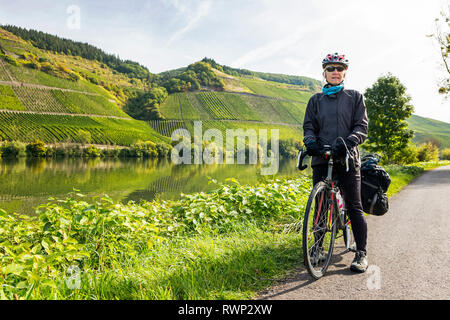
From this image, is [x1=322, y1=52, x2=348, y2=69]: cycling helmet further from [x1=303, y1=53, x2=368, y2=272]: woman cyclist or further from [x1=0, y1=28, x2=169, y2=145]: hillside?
[x1=0, y1=28, x2=169, y2=145]: hillside

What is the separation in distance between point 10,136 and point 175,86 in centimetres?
10777

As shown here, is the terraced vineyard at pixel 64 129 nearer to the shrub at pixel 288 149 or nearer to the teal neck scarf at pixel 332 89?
the shrub at pixel 288 149

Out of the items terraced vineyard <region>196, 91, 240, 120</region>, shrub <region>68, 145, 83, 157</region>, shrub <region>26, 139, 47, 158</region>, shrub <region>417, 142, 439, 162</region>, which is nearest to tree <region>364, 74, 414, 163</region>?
shrub <region>417, 142, 439, 162</region>

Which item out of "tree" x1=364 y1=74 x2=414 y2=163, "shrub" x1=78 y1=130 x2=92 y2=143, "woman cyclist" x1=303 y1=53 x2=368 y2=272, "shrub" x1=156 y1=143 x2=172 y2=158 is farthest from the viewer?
"shrub" x1=156 y1=143 x2=172 y2=158

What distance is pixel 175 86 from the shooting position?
175 m

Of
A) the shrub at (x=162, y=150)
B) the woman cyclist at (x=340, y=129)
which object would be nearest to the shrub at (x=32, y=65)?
the shrub at (x=162, y=150)

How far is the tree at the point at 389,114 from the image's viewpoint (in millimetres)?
25812

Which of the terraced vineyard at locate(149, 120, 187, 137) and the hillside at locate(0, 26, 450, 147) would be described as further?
the terraced vineyard at locate(149, 120, 187, 137)

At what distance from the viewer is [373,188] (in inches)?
139

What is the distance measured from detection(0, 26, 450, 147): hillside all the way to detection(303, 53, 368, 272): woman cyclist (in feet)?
275

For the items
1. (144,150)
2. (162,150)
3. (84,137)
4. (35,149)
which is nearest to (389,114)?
(144,150)

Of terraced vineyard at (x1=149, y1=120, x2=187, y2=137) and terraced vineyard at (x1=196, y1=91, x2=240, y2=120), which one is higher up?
terraced vineyard at (x1=196, y1=91, x2=240, y2=120)

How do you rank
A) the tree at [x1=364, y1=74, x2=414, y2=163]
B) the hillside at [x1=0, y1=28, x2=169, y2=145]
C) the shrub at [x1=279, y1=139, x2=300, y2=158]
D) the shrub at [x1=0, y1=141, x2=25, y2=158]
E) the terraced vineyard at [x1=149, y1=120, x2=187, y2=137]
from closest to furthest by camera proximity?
the tree at [x1=364, y1=74, x2=414, y2=163] → the shrub at [x1=0, y1=141, x2=25, y2=158] → the hillside at [x1=0, y1=28, x2=169, y2=145] → the shrub at [x1=279, y1=139, x2=300, y2=158] → the terraced vineyard at [x1=149, y1=120, x2=187, y2=137]

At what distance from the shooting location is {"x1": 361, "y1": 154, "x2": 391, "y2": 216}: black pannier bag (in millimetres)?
3508
